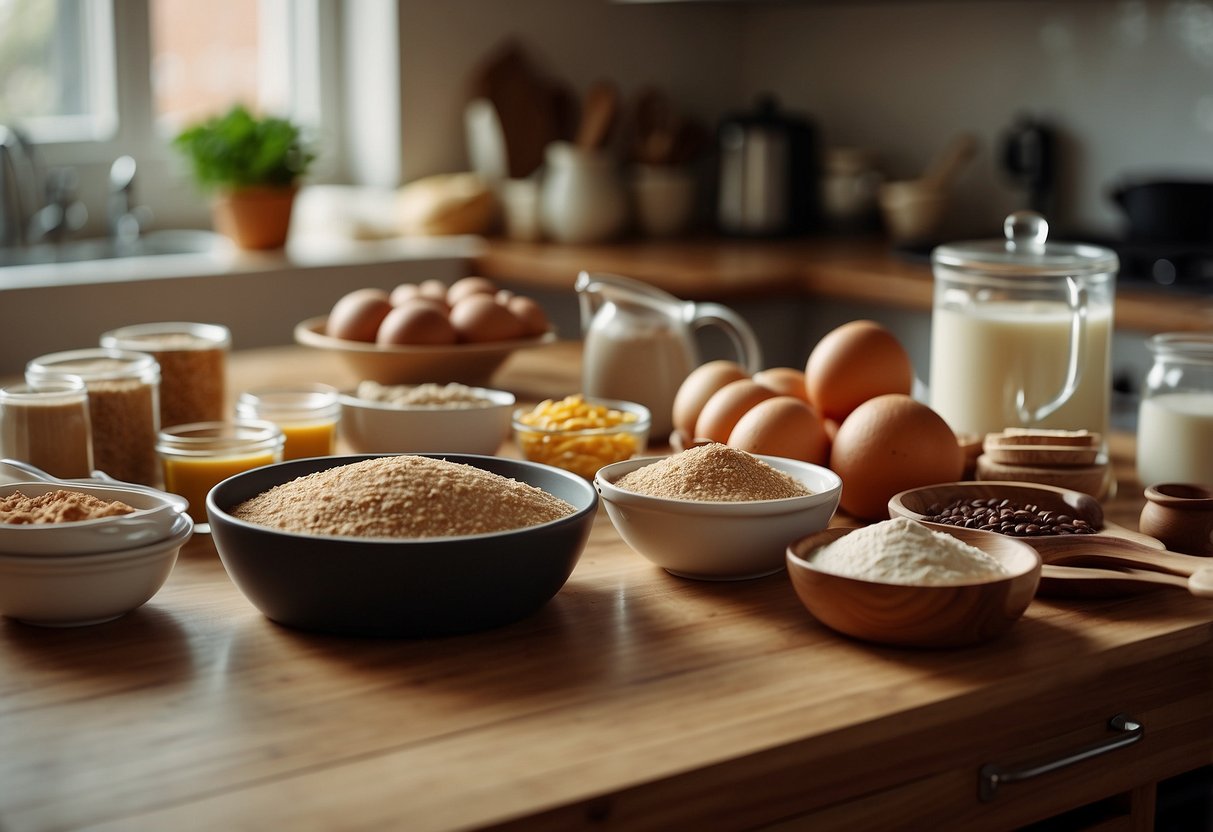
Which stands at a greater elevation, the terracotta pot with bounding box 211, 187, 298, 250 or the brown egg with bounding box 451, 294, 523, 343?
the terracotta pot with bounding box 211, 187, 298, 250

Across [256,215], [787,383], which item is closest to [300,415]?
[787,383]

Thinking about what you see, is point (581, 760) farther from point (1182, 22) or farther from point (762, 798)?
point (1182, 22)

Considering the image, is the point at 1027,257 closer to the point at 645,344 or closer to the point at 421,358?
the point at 645,344

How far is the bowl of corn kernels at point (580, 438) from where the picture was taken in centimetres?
137

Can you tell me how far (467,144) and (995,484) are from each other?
274 cm

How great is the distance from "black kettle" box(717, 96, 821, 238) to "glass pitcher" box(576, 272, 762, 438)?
209cm

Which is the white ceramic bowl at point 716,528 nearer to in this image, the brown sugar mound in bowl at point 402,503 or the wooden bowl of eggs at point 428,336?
the brown sugar mound in bowl at point 402,503

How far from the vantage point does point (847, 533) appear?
3.35 feet

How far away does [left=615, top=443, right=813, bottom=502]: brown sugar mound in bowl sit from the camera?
105 centimetres

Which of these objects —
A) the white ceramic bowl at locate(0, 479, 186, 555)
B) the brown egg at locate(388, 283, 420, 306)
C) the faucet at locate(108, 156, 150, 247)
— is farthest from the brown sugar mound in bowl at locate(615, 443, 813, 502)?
the faucet at locate(108, 156, 150, 247)

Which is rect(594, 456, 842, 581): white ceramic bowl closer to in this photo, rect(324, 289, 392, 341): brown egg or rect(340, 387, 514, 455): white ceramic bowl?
rect(340, 387, 514, 455): white ceramic bowl

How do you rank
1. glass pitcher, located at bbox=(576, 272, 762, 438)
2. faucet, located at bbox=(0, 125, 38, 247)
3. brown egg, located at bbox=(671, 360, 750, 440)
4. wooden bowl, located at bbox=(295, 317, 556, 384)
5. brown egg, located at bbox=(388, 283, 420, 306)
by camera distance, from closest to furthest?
brown egg, located at bbox=(671, 360, 750, 440) < glass pitcher, located at bbox=(576, 272, 762, 438) < wooden bowl, located at bbox=(295, 317, 556, 384) < brown egg, located at bbox=(388, 283, 420, 306) < faucet, located at bbox=(0, 125, 38, 247)

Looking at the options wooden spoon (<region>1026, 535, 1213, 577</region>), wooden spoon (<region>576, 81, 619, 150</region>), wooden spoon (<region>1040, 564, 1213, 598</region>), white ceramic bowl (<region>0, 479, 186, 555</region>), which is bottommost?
wooden spoon (<region>1040, 564, 1213, 598</region>)

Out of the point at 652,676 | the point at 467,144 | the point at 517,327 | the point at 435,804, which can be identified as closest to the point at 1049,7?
the point at 467,144
